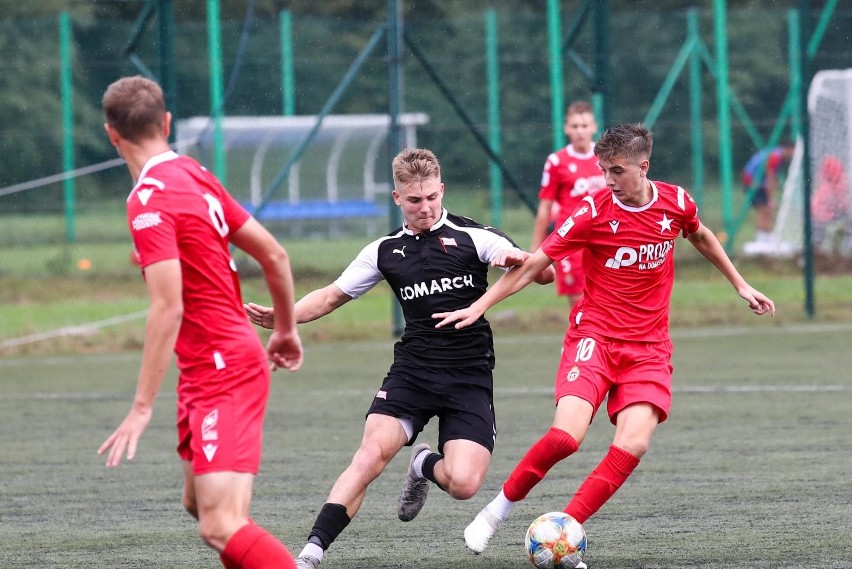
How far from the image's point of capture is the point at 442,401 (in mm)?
5465

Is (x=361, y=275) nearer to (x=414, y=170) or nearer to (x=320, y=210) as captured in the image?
(x=414, y=170)

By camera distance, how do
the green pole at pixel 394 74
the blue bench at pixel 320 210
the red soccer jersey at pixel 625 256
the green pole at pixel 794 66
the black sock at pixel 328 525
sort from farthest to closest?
the blue bench at pixel 320 210
the green pole at pixel 794 66
the green pole at pixel 394 74
the red soccer jersey at pixel 625 256
the black sock at pixel 328 525

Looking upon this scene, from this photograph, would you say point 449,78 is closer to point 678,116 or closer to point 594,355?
point 678,116

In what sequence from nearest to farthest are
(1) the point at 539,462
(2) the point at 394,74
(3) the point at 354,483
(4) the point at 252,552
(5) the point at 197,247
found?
(4) the point at 252,552
(5) the point at 197,247
(3) the point at 354,483
(1) the point at 539,462
(2) the point at 394,74

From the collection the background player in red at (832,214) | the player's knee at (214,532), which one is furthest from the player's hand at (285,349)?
the background player in red at (832,214)

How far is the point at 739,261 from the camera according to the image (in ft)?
49.7

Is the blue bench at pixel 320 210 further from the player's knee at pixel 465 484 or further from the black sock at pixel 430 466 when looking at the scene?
the player's knee at pixel 465 484

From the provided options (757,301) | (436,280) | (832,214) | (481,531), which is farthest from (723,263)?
(832,214)

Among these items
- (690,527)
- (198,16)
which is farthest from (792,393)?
(198,16)

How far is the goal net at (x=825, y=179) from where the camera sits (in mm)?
14820

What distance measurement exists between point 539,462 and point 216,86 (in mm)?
9672

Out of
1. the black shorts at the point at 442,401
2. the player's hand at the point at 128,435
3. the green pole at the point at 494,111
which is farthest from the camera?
the green pole at the point at 494,111

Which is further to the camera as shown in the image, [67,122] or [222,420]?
[67,122]

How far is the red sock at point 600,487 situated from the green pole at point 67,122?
10146mm
